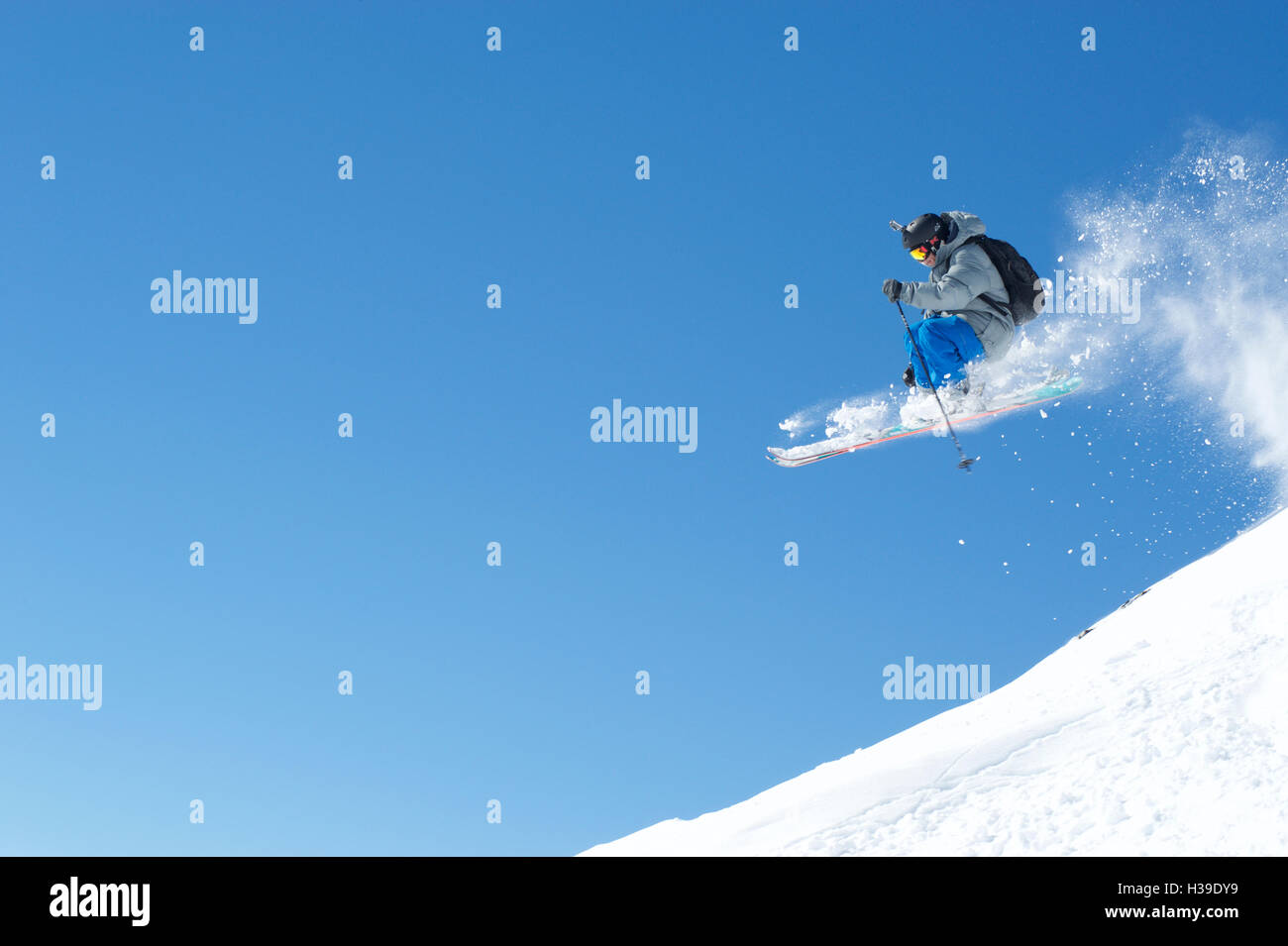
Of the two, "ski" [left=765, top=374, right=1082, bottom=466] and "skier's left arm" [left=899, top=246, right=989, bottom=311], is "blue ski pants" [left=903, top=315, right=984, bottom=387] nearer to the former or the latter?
"skier's left arm" [left=899, top=246, right=989, bottom=311]

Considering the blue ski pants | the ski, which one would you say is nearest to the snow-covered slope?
the blue ski pants

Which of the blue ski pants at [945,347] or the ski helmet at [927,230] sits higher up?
the ski helmet at [927,230]

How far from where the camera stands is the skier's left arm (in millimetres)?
11398

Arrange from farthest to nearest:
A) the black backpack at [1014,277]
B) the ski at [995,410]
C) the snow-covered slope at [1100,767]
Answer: the ski at [995,410] → the black backpack at [1014,277] → the snow-covered slope at [1100,767]

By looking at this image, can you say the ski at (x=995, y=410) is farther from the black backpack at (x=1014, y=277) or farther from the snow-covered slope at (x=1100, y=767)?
the snow-covered slope at (x=1100, y=767)

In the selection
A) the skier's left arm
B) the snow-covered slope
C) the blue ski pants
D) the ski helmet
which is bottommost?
the snow-covered slope

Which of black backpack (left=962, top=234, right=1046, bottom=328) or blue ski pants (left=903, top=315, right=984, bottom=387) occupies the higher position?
black backpack (left=962, top=234, right=1046, bottom=328)

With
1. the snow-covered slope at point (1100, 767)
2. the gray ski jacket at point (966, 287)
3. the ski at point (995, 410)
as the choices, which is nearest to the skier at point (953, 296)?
the gray ski jacket at point (966, 287)

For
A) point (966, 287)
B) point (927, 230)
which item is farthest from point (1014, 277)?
point (927, 230)

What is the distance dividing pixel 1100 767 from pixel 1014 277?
5724 mm

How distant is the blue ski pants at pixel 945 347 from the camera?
11.7 meters

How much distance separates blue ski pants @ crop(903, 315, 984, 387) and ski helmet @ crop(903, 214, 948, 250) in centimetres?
84
